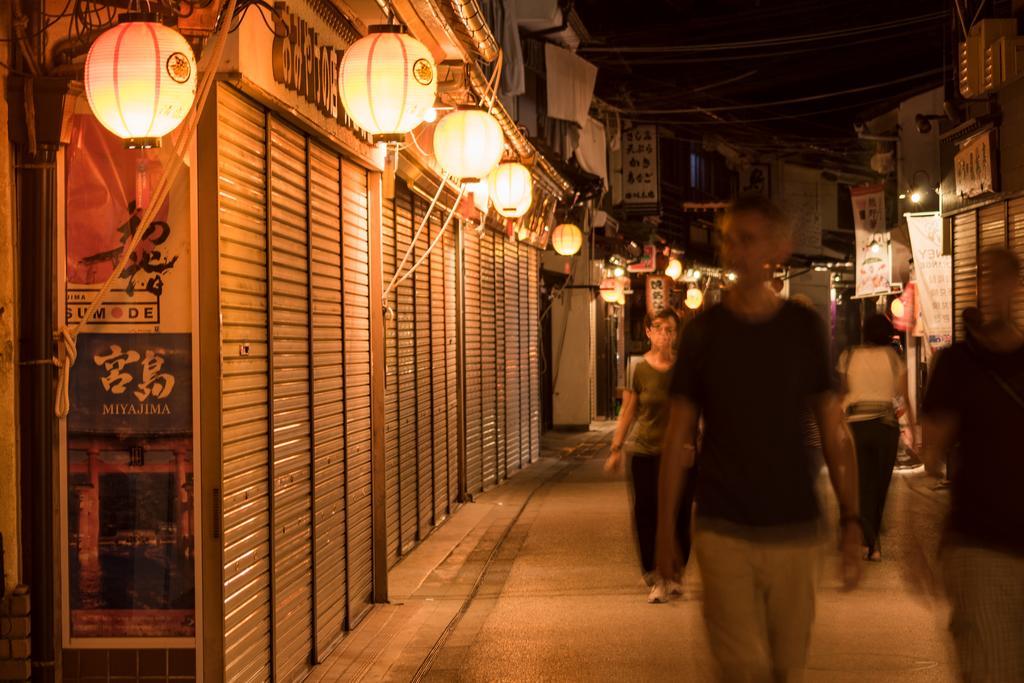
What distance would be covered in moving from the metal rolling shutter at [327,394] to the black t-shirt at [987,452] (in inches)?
186

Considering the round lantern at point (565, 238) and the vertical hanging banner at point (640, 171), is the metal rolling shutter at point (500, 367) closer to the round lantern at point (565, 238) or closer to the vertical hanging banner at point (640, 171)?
the round lantern at point (565, 238)

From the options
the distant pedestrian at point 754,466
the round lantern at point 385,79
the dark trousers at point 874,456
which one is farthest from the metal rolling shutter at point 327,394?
the dark trousers at point 874,456

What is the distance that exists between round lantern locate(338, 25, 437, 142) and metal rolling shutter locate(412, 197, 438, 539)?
5.47 m

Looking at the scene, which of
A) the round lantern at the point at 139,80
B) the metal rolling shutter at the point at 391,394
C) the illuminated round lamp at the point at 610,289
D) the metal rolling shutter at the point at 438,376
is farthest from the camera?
the illuminated round lamp at the point at 610,289

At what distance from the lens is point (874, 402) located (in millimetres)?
10930

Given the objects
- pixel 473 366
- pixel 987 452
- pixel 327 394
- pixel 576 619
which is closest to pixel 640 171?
pixel 473 366

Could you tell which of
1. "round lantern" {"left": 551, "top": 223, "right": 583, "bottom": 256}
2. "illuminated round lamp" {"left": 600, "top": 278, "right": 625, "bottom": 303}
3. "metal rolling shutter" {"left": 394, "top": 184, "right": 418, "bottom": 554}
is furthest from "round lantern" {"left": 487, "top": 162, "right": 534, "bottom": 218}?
"illuminated round lamp" {"left": 600, "top": 278, "right": 625, "bottom": 303}

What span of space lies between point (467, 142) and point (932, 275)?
34.0 feet

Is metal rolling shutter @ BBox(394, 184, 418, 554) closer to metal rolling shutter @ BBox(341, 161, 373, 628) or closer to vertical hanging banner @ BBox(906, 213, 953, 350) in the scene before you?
metal rolling shutter @ BBox(341, 161, 373, 628)

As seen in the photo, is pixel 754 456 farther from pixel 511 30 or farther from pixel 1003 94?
pixel 511 30

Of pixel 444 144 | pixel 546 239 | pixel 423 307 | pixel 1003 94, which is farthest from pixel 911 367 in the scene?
pixel 444 144

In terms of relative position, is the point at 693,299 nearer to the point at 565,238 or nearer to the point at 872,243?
the point at 872,243

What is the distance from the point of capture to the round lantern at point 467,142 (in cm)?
1145

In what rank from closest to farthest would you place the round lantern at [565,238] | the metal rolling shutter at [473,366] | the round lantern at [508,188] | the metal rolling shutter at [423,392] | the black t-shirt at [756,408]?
the black t-shirt at [756,408]
the metal rolling shutter at [423,392]
the round lantern at [508,188]
the metal rolling shutter at [473,366]
the round lantern at [565,238]
